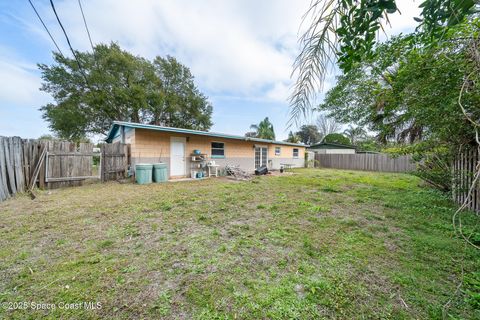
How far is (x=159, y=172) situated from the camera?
308 inches

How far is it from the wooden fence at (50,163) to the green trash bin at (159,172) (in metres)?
1.30

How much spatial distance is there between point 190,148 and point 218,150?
1.72 meters

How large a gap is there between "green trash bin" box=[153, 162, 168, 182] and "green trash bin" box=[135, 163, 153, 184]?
12.0 inches

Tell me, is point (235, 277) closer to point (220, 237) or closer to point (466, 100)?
point (220, 237)

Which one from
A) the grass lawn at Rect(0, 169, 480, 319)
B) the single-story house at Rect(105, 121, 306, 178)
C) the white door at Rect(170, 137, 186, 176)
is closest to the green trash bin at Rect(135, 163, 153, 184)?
the single-story house at Rect(105, 121, 306, 178)

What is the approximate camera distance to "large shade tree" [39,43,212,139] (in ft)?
49.5

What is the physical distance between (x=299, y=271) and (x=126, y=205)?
3991 mm

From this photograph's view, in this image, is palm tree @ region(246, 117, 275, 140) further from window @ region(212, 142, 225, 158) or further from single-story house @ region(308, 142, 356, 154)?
A: window @ region(212, 142, 225, 158)

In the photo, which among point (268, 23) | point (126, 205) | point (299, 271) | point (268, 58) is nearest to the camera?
point (268, 23)

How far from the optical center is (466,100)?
2334 mm

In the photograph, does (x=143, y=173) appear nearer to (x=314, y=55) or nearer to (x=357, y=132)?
(x=314, y=55)

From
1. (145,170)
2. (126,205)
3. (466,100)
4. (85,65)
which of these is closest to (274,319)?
(466,100)

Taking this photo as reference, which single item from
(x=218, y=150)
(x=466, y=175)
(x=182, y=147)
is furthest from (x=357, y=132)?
(x=182, y=147)

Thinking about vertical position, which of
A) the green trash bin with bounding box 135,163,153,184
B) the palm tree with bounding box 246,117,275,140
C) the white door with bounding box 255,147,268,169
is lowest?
the green trash bin with bounding box 135,163,153,184
